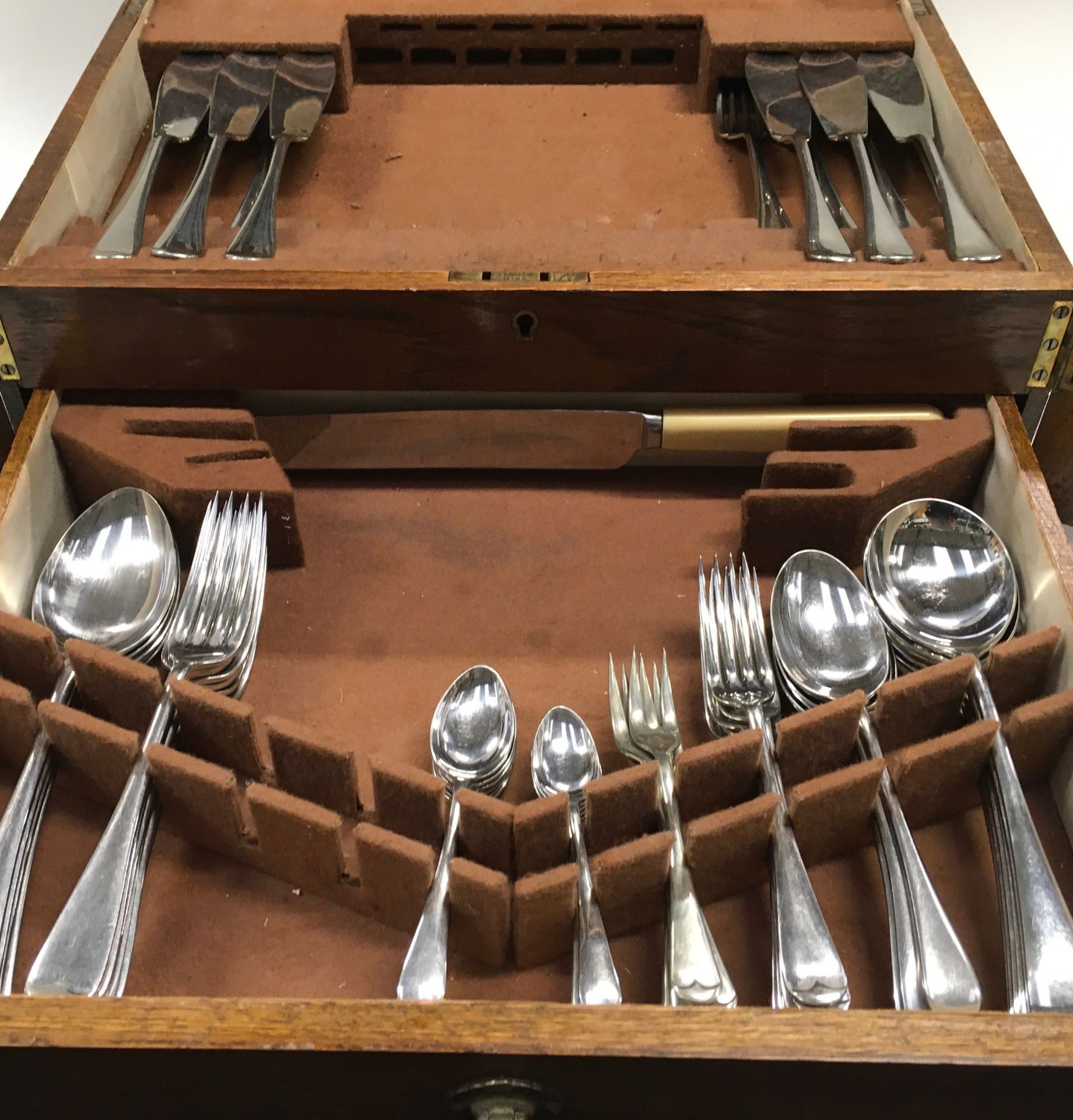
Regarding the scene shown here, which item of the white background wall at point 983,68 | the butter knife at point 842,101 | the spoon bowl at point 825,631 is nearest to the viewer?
the spoon bowl at point 825,631

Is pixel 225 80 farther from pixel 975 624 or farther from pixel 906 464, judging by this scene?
pixel 975 624

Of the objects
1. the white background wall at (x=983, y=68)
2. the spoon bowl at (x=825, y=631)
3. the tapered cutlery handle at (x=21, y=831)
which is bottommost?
the tapered cutlery handle at (x=21, y=831)

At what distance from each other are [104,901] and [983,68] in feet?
4.32

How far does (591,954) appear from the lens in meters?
0.58

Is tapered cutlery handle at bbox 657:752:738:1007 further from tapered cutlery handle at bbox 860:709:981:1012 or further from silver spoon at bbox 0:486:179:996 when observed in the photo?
silver spoon at bbox 0:486:179:996

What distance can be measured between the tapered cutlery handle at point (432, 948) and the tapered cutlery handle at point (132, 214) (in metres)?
0.52

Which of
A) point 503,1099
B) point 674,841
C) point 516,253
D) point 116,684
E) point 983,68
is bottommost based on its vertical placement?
point 503,1099

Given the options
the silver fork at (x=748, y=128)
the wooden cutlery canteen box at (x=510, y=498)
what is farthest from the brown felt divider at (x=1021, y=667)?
the silver fork at (x=748, y=128)

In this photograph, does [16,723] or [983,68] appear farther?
[983,68]

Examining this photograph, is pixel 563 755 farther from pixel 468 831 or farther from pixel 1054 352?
pixel 1054 352

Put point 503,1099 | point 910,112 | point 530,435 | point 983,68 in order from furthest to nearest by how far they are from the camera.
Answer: point 983,68
point 910,112
point 530,435
point 503,1099

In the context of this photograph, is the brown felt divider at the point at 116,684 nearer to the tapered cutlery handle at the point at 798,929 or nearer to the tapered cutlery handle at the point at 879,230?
the tapered cutlery handle at the point at 798,929

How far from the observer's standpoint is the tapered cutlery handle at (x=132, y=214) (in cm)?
84

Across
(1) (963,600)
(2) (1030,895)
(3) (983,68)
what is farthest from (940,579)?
(3) (983,68)
